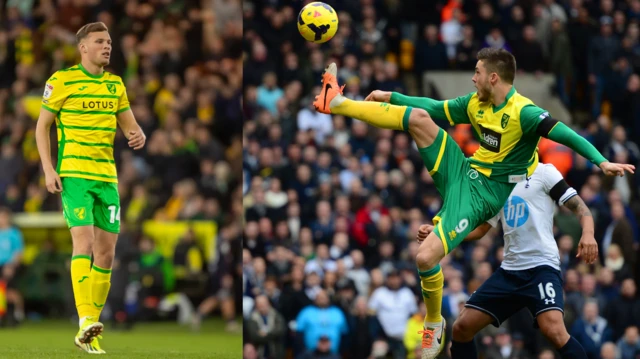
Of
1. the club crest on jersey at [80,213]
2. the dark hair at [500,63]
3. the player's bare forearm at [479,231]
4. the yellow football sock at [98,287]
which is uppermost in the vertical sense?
the dark hair at [500,63]

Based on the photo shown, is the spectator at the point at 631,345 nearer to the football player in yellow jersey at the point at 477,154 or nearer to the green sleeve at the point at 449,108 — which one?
the football player in yellow jersey at the point at 477,154

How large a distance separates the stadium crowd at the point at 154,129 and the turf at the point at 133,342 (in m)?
0.95

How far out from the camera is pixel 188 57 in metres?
23.5

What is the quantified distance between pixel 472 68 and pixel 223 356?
1246 centimetres

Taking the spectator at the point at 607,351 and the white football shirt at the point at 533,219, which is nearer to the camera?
the white football shirt at the point at 533,219

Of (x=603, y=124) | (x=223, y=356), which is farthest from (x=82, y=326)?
(x=603, y=124)

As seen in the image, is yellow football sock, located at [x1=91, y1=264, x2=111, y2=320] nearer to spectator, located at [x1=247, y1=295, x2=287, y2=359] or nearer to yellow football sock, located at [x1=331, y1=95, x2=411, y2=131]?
yellow football sock, located at [x1=331, y1=95, x2=411, y2=131]

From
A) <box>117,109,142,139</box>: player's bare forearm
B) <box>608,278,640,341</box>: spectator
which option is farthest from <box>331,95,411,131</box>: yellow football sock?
<box>608,278,640,341</box>: spectator

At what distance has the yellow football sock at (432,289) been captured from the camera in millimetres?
9453

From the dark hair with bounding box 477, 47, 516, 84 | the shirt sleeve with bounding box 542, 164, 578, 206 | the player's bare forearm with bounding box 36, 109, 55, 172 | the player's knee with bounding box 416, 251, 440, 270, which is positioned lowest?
the player's knee with bounding box 416, 251, 440, 270

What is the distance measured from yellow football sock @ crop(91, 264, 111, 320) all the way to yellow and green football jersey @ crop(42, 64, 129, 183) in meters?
0.91

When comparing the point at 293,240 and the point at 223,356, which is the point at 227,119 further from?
the point at 223,356

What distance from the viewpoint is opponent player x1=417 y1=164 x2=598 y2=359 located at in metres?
9.86

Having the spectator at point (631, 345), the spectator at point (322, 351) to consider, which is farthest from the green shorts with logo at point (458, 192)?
the spectator at point (631, 345)
